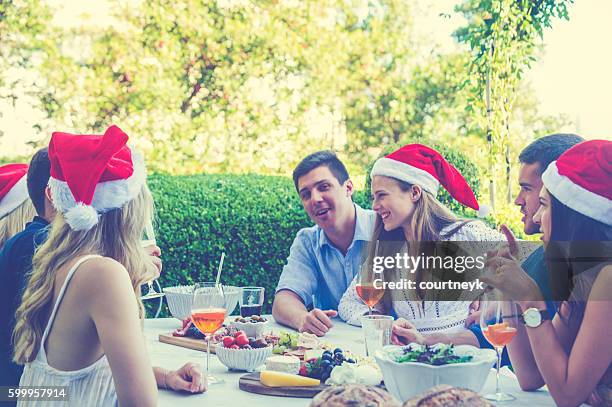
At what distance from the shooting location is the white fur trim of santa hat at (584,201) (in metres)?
1.93

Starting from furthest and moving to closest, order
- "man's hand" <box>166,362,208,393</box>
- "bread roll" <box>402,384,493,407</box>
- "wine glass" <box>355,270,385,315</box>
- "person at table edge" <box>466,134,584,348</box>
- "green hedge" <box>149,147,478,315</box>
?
"green hedge" <box>149,147,478,315</box>, "person at table edge" <box>466,134,584,348</box>, "wine glass" <box>355,270,385,315</box>, "man's hand" <box>166,362,208,393</box>, "bread roll" <box>402,384,493,407</box>

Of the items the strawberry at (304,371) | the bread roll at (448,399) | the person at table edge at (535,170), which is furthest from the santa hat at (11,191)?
the bread roll at (448,399)

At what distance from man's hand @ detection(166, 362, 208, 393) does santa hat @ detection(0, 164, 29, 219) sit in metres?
1.19

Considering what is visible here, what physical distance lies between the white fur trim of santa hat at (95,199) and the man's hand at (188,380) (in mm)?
448

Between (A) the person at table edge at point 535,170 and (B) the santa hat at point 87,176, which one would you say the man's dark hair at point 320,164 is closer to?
(A) the person at table edge at point 535,170

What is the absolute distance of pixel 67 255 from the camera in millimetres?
1861

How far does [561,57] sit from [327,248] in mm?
5879

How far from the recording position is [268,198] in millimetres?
5316

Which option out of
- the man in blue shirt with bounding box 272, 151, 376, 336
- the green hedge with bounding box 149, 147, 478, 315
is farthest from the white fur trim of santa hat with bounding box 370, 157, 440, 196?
the green hedge with bounding box 149, 147, 478, 315

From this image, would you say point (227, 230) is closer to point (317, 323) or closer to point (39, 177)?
point (317, 323)

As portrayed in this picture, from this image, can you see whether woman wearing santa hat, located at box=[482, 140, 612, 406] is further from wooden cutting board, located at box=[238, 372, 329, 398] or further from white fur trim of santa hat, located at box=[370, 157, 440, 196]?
white fur trim of santa hat, located at box=[370, 157, 440, 196]

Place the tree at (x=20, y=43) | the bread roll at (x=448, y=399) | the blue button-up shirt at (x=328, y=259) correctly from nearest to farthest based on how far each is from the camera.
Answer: the bread roll at (x=448, y=399)
the blue button-up shirt at (x=328, y=259)
the tree at (x=20, y=43)

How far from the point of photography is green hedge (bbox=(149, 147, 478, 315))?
497 centimetres

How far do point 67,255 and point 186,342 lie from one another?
0.78 metres
